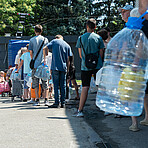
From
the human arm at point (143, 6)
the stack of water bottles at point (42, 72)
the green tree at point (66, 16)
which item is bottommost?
the stack of water bottles at point (42, 72)

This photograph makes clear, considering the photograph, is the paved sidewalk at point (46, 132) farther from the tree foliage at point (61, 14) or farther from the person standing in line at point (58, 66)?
the tree foliage at point (61, 14)

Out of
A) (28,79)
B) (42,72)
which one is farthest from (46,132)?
(28,79)

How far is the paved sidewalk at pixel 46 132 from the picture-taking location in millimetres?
4688

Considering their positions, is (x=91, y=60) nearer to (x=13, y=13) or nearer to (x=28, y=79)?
(x=28, y=79)

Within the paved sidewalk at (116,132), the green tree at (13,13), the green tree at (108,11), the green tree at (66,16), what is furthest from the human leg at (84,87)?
the green tree at (13,13)

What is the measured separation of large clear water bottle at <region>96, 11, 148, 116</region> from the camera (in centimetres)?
376

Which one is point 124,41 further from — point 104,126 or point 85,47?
point 85,47

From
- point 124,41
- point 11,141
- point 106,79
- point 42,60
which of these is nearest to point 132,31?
point 124,41

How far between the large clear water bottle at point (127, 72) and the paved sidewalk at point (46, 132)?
916 millimetres

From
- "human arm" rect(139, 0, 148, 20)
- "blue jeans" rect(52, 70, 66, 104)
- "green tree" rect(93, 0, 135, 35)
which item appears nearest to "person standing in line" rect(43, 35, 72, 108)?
"blue jeans" rect(52, 70, 66, 104)

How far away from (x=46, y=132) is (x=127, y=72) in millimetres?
2173

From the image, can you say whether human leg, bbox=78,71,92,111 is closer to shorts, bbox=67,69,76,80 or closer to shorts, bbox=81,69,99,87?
shorts, bbox=81,69,99,87

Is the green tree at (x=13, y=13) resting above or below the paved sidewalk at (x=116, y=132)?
above

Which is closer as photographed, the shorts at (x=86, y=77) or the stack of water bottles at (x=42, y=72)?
the shorts at (x=86, y=77)
